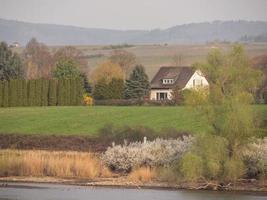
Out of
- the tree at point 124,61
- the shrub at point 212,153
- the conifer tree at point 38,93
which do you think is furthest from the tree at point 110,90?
the shrub at point 212,153

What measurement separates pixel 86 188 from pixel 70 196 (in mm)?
3142

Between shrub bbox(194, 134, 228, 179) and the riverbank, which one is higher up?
shrub bbox(194, 134, 228, 179)

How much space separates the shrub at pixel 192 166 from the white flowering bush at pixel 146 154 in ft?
6.98

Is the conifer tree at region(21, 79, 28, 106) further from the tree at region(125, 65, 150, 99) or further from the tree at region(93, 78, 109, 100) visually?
the tree at region(125, 65, 150, 99)

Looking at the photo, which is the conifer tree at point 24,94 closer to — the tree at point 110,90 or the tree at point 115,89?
the tree at point 110,90

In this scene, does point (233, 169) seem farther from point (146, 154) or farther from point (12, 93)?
point (12, 93)

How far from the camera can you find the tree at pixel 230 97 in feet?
136

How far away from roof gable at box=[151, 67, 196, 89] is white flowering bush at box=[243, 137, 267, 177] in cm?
7664

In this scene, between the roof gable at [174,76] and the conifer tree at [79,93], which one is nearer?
the conifer tree at [79,93]

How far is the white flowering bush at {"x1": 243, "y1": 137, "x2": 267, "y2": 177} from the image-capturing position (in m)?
42.1

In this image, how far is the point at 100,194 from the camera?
38844mm

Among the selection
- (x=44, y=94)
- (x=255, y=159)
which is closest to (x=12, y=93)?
(x=44, y=94)

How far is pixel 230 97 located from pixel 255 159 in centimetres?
340

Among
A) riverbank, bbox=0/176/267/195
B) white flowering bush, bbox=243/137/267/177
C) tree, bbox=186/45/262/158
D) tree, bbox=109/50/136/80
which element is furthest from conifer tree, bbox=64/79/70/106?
tree, bbox=109/50/136/80
